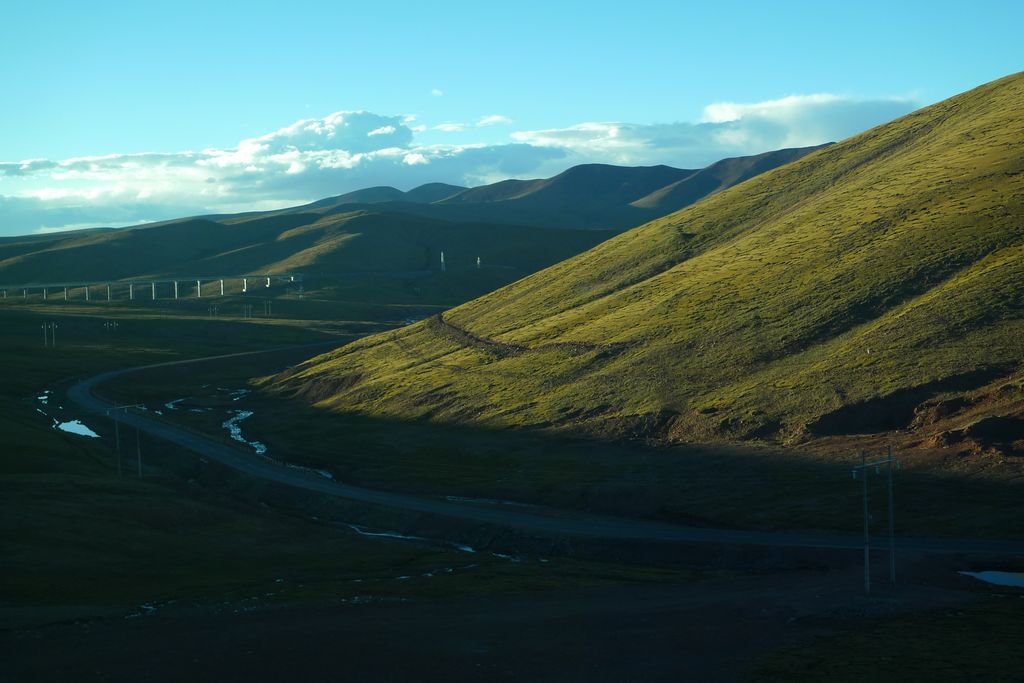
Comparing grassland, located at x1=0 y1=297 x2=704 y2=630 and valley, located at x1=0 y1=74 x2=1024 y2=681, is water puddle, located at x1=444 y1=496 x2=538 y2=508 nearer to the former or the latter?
valley, located at x1=0 y1=74 x2=1024 y2=681

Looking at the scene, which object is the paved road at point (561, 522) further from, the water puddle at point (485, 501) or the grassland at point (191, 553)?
the grassland at point (191, 553)

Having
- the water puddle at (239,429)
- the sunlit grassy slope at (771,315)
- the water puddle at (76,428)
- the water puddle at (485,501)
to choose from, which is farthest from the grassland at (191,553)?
the sunlit grassy slope at (771,315)

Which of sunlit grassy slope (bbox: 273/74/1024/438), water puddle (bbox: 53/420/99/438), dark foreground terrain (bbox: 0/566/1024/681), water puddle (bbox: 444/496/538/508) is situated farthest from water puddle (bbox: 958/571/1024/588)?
water puddle (bbox: 53/420/99/438)

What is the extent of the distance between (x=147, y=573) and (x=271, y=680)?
79.6 ft

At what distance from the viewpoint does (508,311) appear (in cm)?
17725

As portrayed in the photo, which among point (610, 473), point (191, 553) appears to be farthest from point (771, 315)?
point (191, 553)

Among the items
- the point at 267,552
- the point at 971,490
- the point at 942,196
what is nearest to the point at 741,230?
the point at 942,196

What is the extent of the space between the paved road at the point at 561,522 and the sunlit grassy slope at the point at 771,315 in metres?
24.5

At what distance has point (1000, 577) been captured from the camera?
194 ft

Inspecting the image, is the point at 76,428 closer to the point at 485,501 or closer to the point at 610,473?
the point at 485,501

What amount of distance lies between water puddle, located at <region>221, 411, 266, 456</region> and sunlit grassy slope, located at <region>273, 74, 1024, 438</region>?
12026mm

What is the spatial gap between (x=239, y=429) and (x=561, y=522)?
67.9 meters

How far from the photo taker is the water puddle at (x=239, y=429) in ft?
402

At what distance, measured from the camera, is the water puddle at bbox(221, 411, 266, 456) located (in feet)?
402
